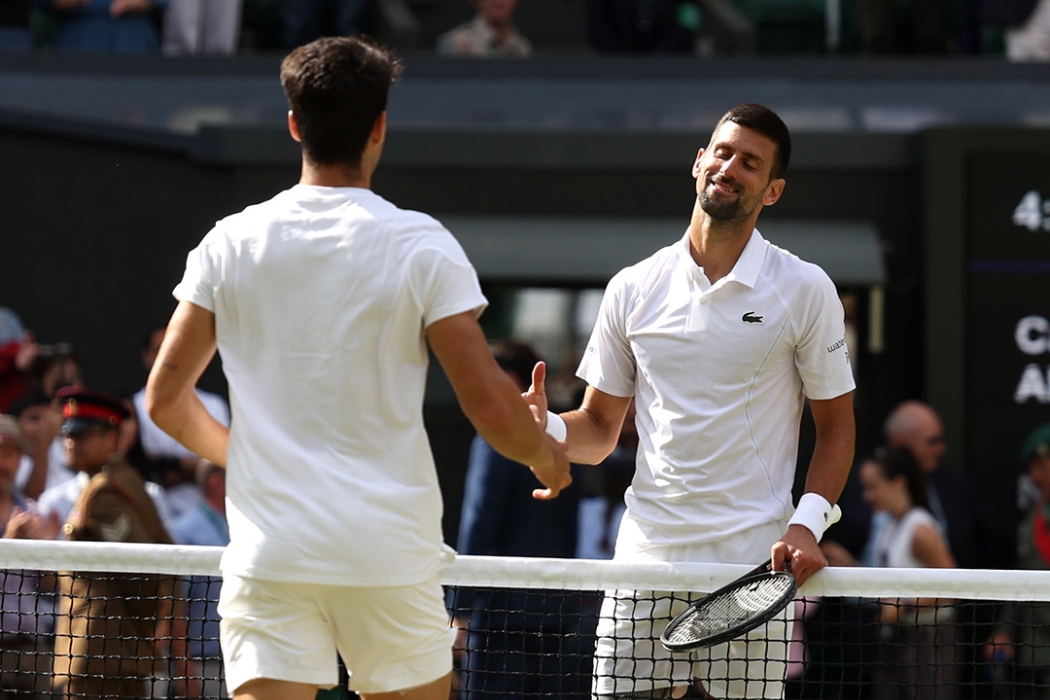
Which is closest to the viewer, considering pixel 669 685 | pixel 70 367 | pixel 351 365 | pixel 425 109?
pixel 351 365

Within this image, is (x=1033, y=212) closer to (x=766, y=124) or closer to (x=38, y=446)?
(x=766, y=124)

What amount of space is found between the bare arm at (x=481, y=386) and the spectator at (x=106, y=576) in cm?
236

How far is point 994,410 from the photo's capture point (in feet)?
28.2

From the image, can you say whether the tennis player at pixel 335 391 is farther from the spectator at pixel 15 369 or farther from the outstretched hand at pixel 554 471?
the spectator at pixel 15 369

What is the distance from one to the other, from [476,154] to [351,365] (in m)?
6.19

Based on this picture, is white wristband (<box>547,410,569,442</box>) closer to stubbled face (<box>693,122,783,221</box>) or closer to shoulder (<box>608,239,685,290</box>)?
shoulder (<box>608,239,685,290</box>)

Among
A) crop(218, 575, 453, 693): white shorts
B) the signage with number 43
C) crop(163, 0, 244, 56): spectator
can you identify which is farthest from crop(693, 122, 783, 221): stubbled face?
→ crop(163, 0, 244, 56): spectator

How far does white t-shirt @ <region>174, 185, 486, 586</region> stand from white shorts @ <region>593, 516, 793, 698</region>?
37.8 inches

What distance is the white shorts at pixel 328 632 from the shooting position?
9.99 feet

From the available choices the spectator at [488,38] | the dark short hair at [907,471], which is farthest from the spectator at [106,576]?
the spectator at [488,38]

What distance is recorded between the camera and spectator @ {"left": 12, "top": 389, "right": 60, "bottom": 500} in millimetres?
7418

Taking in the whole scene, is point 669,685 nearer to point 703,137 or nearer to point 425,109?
point 703,137

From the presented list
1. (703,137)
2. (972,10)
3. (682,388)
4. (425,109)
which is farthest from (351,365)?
(972,10)

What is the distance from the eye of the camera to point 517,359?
611 cm
